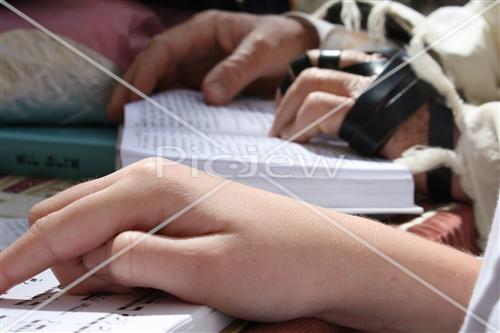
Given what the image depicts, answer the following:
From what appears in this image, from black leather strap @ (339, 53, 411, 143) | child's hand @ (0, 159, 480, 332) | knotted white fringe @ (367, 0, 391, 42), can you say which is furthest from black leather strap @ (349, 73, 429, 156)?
child's hand @ (0, 159, 480, 332)

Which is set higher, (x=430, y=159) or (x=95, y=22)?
(x=95, y=22)

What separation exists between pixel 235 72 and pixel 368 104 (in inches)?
8.1

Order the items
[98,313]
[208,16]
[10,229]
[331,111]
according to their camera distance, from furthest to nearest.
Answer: [208,16] < [331,111] < [10,229] < [98,313]

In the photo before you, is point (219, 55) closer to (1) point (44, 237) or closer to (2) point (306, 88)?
(2) point (306, 88)

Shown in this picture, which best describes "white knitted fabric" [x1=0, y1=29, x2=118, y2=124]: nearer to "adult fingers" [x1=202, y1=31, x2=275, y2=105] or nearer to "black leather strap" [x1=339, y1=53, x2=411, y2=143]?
"adult fingers" [x1=202, y1=31, x2=275, y2=105]

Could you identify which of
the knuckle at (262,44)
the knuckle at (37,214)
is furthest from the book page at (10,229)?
the knuckle at (262,44)

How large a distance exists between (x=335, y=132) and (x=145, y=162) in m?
0.27

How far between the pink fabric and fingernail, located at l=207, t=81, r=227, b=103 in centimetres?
10

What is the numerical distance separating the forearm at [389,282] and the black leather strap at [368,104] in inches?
8.2

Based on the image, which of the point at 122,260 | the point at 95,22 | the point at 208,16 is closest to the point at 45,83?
the point at 95,22

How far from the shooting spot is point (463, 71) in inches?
21.7

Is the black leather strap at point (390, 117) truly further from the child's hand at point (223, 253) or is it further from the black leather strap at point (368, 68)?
the child's hand at point (223, 253)

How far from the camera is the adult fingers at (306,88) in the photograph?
0.57 meters

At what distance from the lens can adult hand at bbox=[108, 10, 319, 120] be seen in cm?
68
